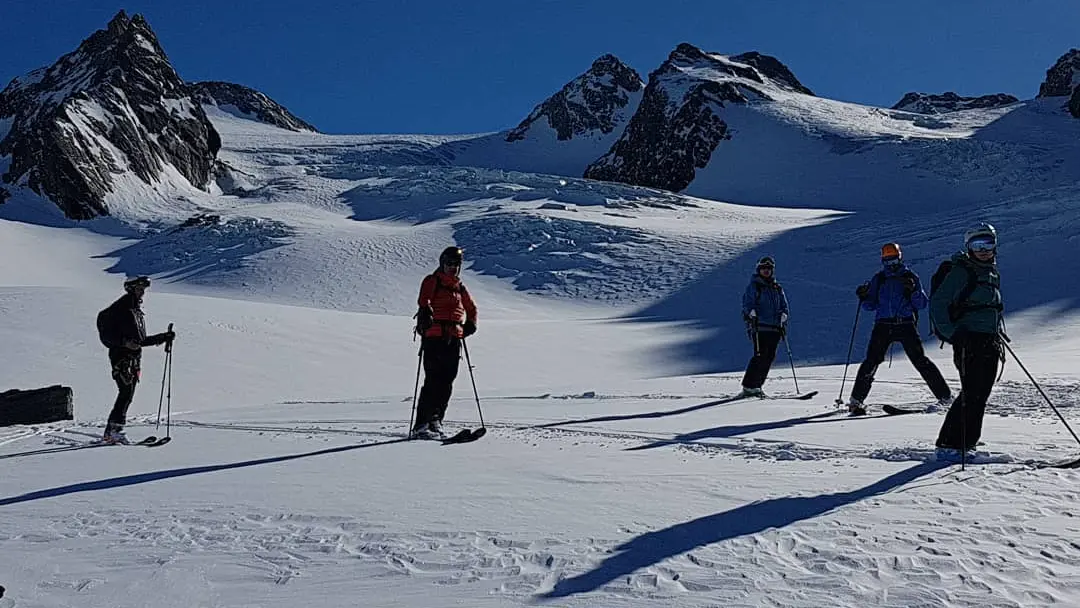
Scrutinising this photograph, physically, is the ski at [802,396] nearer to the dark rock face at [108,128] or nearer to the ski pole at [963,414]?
the ski pole at [963,414]

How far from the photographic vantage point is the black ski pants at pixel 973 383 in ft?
17.6

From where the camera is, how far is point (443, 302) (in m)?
Result: 7.18

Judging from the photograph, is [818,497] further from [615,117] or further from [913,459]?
[615,117]

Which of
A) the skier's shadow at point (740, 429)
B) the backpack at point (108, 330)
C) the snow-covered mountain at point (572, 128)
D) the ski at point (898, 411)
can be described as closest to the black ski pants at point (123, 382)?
the backpack at point (108, 330)

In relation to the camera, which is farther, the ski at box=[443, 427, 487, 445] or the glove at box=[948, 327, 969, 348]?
the ski at box=[443, 427, 487, 445]

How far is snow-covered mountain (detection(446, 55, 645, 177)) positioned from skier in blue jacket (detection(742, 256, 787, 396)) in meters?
103

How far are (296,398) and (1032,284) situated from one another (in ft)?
65.1

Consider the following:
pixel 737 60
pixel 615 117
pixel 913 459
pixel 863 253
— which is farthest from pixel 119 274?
pixel 615 117

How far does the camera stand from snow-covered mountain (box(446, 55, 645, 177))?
11944 centimetres

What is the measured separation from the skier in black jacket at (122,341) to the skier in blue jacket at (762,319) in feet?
22.0

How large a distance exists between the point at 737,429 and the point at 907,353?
2.35m

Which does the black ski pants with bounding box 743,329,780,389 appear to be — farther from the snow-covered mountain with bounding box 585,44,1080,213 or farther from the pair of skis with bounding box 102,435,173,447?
the snow-covered mountain with bounding box 585,44,1080,213

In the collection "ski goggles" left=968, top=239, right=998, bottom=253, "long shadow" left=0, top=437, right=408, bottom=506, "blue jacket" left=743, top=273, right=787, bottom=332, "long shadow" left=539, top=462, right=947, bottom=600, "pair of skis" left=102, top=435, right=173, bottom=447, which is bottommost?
"pair of skis" left=102, top=435, right=173, bottom=447

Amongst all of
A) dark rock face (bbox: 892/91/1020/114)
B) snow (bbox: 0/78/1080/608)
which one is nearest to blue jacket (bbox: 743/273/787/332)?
snow (bbox: 0/78/1080/608)
